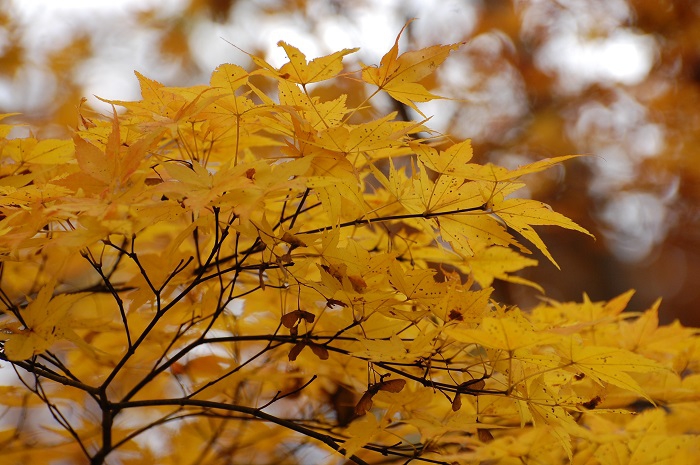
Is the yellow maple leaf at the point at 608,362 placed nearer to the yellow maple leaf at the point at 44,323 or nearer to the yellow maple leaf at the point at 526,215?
the yellow maple leaf at the point at 526,215

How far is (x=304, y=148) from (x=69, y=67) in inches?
106

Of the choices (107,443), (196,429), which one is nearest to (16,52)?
(196,429)

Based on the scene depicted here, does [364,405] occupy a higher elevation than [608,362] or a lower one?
higher

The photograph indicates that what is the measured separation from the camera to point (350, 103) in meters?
2.64

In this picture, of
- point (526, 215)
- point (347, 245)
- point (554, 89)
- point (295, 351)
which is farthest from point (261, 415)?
point (554, 89)

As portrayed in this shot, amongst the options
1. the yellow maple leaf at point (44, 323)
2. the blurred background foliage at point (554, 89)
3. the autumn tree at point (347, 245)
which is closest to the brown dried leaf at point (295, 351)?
the autumn tree at point (347, 245)

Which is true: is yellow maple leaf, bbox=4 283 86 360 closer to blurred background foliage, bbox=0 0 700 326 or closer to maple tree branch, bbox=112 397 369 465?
maple tree branch, bbox=112 397 369 465

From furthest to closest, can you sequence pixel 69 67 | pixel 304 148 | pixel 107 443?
pixel 69 67
pixel 107 443
pixel 304 148

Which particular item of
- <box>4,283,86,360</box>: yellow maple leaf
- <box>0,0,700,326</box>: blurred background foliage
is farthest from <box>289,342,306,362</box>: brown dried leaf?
<box>0,0,700,326</box>: blurred background foliage

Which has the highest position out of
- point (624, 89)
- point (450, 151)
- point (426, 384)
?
point (624, 89)

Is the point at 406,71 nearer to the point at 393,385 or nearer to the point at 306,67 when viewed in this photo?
the point at 306,67

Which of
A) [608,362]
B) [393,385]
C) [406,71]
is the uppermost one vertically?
[406,71]

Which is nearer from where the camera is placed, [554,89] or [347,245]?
[347,245]

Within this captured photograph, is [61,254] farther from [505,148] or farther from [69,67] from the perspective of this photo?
[505,148]
